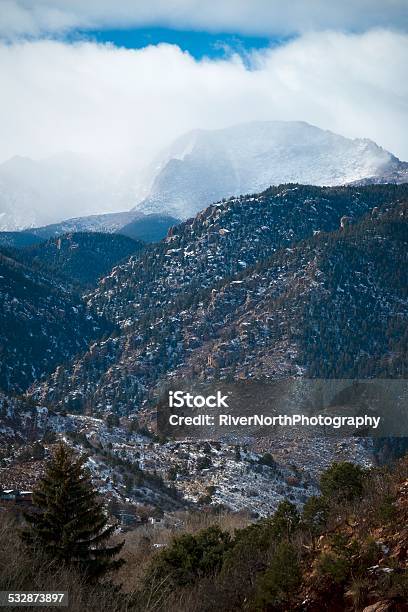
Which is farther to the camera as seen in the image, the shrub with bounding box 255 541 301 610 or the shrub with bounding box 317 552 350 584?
the shrub with bounding box 255 541 301 610

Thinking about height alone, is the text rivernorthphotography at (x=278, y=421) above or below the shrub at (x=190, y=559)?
above

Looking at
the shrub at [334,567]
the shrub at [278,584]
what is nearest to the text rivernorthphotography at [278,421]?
the shrub at [278,584]

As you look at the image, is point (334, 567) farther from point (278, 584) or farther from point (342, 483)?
point (342, 483)

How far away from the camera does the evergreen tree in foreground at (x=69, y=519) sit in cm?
2417

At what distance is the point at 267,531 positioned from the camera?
27.2 m

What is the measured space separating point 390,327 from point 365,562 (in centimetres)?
15830

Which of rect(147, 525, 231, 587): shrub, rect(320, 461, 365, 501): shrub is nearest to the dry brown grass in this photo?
rect(147, 525, 231, 587): shrub

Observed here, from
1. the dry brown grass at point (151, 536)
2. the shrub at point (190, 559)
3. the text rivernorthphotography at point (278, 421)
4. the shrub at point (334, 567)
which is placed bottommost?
the dry brown grass at point (151, 536)

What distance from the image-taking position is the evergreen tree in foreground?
24.2m

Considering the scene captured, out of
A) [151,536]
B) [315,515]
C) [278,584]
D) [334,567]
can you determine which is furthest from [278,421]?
[334,567]

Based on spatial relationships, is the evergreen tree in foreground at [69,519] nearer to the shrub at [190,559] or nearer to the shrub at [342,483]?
the shrub at [190,559]

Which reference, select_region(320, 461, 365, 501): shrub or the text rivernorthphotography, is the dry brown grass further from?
the text rivernorthphotography

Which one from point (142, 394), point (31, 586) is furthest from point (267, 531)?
point (142, 394)

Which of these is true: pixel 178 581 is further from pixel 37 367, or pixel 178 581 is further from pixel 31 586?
pixel 37 367
